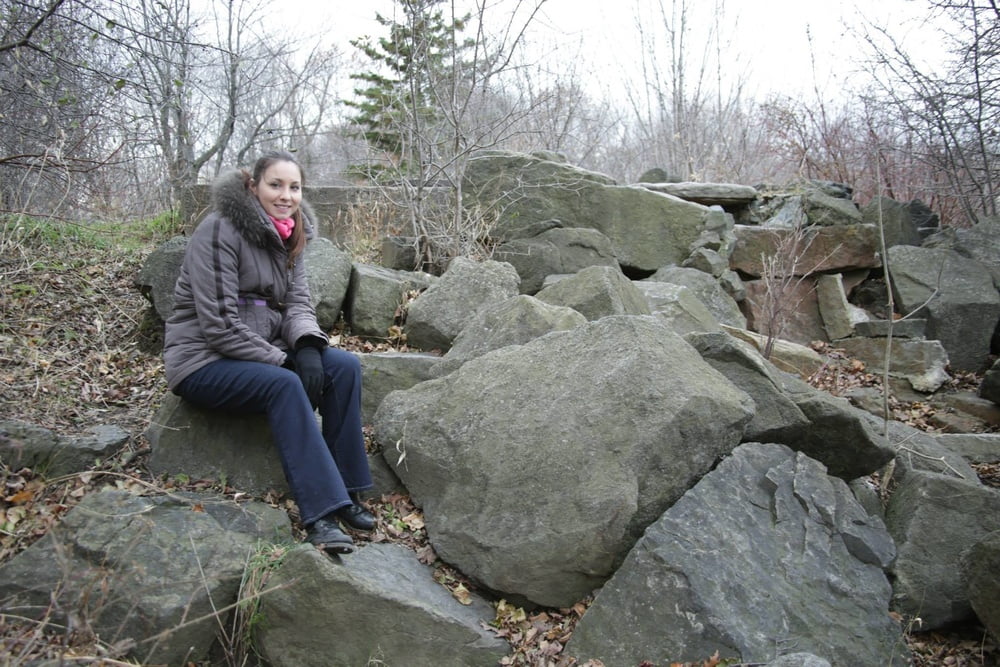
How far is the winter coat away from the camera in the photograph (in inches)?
136

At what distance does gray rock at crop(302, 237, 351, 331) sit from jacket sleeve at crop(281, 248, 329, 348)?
1289 mm

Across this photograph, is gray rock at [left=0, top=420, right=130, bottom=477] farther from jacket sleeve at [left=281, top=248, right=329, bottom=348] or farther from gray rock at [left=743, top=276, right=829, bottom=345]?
gray rock at [left=743, top=276, right=829, bottom=345]

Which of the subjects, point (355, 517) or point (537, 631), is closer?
point (537, 631)

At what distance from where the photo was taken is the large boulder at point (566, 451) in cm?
335

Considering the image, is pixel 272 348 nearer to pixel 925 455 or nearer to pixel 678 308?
pixel 678 308

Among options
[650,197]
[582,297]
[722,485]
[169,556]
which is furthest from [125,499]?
[650,197]

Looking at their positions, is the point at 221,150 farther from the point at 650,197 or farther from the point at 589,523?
the point at 589,523

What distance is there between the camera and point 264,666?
3094 millimetres

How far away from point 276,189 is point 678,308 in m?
3.21

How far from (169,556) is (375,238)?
4337mm

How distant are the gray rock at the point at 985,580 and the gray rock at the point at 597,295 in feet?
7.87

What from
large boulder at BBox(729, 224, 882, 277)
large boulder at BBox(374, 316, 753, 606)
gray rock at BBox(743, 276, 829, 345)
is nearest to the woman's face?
large boulder at BBox(374, 316, 753, 606)

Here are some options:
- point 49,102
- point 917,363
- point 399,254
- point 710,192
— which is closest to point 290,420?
point 49,102

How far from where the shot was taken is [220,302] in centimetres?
346
